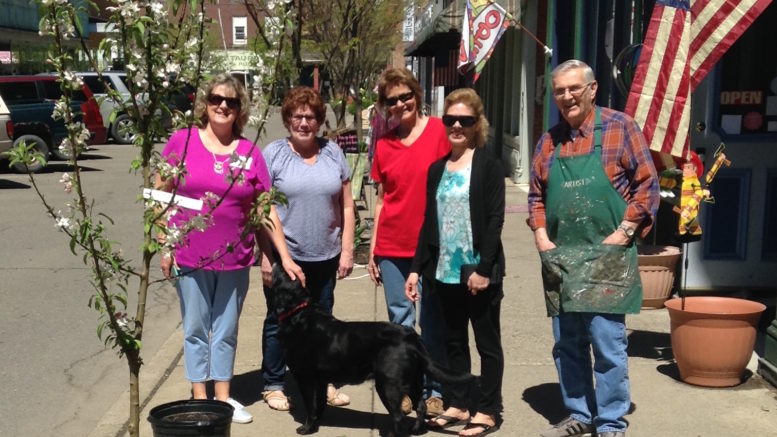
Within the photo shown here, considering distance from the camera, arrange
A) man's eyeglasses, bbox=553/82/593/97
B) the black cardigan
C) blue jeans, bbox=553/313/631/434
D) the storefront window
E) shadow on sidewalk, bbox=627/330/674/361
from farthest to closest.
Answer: the storefront window → shadow on sidewalk, bbox=627/330/674/361 → the black cardigan → blue jeans, bbox=553/313/631/434 → man's eyeglasses, bbox=553/82/593/97

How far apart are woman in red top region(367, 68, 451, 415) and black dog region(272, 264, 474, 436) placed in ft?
0.75

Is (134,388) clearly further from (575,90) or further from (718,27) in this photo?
(718,27)

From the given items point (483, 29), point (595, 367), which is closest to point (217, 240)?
point (595, 367)

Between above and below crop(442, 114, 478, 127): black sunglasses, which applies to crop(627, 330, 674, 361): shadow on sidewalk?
below

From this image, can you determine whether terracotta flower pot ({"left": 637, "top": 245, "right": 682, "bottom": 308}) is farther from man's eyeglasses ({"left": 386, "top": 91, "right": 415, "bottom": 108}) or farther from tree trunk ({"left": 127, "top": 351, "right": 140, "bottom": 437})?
tree trunk ({"left": 127, "top": 351, "right": 140, "bottom": 437})

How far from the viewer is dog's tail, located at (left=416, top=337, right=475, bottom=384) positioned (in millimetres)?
4801

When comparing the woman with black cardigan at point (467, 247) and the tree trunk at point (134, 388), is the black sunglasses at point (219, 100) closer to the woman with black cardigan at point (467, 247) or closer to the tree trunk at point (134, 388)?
the woman with black cardigan at point (467, 247)

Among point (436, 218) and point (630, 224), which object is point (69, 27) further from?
point (630, 224)

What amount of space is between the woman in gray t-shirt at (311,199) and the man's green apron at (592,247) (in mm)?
1328

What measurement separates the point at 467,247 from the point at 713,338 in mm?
1703

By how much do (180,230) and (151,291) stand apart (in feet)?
19.5

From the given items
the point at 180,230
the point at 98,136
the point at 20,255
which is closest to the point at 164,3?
the point at 180,230

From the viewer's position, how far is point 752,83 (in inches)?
310

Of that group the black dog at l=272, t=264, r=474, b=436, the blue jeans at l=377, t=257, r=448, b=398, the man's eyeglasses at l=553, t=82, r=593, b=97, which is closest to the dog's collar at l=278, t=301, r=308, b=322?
the black dog at l=272, t=264, r=474, b=436
